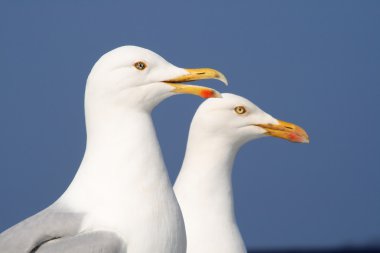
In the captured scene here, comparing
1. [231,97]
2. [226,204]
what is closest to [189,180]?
[226,204]

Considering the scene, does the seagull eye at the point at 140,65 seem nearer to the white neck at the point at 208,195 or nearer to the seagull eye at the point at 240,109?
the white neck at the point at 208,195

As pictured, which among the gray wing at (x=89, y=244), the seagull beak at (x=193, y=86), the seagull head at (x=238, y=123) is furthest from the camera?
the seagull head at (x=238, y=123)

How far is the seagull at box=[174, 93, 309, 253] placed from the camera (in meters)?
6.12

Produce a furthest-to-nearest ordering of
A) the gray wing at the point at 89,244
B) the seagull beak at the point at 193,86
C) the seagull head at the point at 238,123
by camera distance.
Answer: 1. the seagull head at the point at 238,123
2. the seagull beak at the point at 193,86
3. the gray wing at the point at 89,244

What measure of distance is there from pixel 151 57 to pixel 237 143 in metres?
1.74

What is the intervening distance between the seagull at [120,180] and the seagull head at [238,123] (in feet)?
4.56

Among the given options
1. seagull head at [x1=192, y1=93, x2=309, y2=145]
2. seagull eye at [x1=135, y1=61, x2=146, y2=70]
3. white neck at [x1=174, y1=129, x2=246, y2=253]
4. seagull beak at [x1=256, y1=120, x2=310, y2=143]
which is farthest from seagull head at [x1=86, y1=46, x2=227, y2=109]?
seagull beak at [x1=256, y1=120, x2=310, y2=143]

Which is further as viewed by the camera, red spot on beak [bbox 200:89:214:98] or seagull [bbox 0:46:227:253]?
red spot on beak [bbox 200:89:214:98]

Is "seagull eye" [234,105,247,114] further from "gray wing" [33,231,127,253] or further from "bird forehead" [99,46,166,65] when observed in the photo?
"gray wing" [33,231,127,253]

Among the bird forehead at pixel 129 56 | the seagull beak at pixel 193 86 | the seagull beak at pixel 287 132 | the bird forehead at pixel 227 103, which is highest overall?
the bird forehead at pixel 129 56

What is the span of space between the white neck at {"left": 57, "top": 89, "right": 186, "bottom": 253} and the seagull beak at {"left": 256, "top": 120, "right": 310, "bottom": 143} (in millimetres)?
1873

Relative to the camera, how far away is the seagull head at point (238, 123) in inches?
264

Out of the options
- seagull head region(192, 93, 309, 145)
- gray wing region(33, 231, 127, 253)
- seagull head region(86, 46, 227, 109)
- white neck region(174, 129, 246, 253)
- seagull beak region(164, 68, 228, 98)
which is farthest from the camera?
seagull head region(192, 93, 309, 145)

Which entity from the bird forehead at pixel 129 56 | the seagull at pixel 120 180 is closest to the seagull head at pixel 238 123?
the seagull at pixel 120 180
